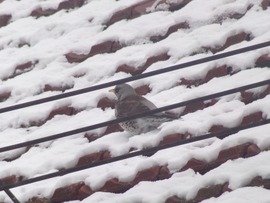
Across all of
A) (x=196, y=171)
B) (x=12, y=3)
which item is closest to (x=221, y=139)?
(x=196, y=171)

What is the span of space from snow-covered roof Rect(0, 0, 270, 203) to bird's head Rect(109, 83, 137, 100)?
5cm

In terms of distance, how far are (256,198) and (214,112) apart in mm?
831

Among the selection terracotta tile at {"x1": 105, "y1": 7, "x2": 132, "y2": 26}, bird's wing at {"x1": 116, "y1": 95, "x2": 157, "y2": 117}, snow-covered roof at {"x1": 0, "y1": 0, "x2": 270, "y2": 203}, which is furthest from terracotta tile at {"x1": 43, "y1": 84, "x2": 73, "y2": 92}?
terracotta tile at {"x1": 105, "y1": 7, "x2": 132, "y2": 26}

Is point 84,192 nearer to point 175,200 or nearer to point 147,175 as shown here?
point 147,175

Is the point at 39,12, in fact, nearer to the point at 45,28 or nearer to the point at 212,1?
the point at 45,28

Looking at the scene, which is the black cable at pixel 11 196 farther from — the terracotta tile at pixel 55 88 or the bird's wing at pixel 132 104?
the terracotta tile at pixel 55 88

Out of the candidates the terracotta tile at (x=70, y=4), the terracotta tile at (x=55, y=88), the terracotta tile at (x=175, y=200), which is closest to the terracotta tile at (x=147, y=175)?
the terracotta tile at (x=175, y=200)

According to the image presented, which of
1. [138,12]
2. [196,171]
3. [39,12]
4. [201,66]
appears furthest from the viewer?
[39,12]

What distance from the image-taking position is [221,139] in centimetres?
390

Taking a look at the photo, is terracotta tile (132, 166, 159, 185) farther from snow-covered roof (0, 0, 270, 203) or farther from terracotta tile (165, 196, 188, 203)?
terracotta tile (165, 196, 188, 203)

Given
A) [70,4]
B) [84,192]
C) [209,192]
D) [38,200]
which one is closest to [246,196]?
[209,192]

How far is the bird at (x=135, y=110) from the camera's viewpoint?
4301 mm

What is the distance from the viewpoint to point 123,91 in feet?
15.9

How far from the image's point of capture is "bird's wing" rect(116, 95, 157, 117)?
4.47 meters
